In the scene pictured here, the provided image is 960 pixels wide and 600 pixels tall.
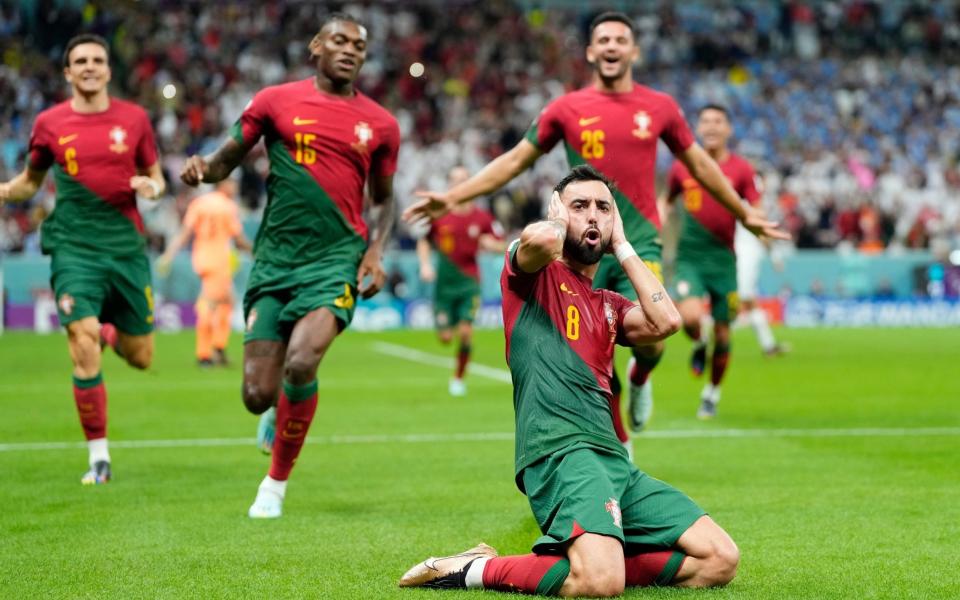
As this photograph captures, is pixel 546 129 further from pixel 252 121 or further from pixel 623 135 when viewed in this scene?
pixel 252 121

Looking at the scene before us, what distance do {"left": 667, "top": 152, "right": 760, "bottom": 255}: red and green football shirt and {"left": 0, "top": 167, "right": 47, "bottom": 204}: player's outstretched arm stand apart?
602cm

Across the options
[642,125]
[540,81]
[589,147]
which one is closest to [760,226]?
[642,125]

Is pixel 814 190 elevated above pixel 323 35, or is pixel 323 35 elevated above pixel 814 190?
pixel 323 35

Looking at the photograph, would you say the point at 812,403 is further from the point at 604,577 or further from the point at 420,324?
the point at 420,324

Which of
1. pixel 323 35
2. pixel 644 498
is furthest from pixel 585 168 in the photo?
pixel 323 35

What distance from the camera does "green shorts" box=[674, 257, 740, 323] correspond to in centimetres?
1261

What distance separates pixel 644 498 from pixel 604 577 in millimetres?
532

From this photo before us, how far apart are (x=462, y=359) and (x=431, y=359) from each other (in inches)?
219

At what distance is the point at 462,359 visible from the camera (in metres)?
15.3

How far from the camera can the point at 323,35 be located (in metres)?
7.73

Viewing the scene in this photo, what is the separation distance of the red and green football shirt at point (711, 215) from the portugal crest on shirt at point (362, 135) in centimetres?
544

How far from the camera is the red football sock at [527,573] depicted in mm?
5273

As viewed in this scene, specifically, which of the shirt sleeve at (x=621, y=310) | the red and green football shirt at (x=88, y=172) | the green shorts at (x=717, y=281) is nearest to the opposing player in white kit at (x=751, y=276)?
the green shorts at (x=717, y=281)

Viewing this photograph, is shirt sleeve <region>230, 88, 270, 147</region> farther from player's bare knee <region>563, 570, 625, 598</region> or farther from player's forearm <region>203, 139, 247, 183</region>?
player's bare knee <region>563, 570, 625, 598</region>
